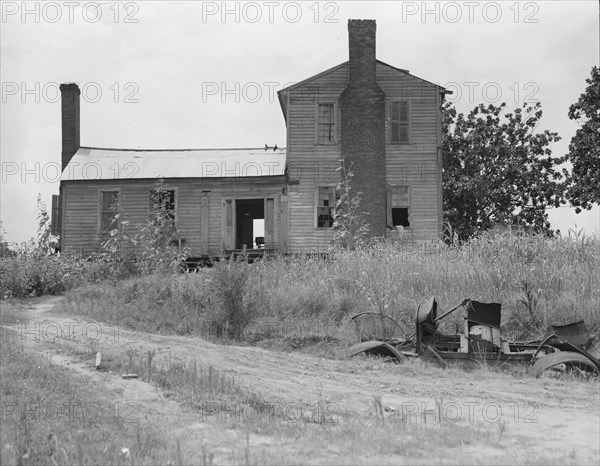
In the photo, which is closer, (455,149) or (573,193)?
(573,193)

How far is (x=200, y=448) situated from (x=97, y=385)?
2870mm

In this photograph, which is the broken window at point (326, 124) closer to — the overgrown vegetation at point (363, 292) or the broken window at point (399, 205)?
the broken window at point (399, 205)

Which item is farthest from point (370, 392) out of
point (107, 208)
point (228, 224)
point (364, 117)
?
point (107, 208)

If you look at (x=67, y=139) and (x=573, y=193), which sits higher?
(x=67, y=139)

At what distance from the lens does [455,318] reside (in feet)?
44.0

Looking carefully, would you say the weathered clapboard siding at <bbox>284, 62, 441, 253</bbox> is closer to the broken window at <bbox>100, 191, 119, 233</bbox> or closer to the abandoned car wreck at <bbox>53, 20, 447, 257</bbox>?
the abandoned car wreck at <bbox>53, 20, 447, 257</bbox>

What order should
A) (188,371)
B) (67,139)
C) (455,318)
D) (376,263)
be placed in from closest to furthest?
(188,371)
(455,318)
(376,263)
(67,139)

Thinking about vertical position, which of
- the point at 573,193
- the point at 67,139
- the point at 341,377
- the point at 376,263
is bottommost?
the point at 341,377

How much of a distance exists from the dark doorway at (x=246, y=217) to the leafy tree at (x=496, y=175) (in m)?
10.3

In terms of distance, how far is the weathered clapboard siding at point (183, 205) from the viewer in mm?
26531

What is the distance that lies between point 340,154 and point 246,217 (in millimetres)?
11062

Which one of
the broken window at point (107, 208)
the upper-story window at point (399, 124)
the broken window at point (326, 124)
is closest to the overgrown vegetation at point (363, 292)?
the upper-story window at point (399, 124)

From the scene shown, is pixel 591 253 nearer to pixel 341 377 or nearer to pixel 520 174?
pixel 341 377

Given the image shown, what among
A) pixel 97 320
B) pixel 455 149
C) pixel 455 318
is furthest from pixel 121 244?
pixel 455 149
